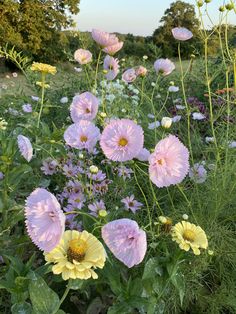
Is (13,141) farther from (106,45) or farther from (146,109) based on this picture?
(146,109)

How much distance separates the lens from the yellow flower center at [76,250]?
3.22 feet

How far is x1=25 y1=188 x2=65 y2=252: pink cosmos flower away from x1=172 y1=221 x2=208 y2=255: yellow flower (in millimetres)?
315

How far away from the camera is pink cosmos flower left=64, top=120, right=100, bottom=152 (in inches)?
56.1

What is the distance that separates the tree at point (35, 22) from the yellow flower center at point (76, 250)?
15.4 metres

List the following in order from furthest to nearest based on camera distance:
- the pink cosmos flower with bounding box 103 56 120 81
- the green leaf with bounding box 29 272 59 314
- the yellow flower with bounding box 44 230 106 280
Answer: the pink cosmos flower with bounding box 103 56 120 81
the green leaf with bounding box 29 272 59 314
the yellow flower with bounding box 44 230 106 280

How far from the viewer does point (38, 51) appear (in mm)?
17422

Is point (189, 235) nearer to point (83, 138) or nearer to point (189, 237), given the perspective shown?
point (189, 237)

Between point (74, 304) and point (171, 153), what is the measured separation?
62cm

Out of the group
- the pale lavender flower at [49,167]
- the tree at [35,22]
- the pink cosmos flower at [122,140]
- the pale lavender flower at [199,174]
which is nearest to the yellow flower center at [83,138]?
the pink cosmos flower at [122,140]

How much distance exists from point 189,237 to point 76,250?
1.02ft

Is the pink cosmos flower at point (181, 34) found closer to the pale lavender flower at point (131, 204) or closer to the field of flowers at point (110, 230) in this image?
the field of flowers at point (110, 230)

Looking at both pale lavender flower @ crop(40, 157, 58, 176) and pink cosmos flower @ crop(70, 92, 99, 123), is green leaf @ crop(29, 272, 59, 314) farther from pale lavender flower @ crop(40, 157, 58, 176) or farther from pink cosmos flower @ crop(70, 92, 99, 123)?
pale lavender flower @ crop(40, 157, 58, 176)

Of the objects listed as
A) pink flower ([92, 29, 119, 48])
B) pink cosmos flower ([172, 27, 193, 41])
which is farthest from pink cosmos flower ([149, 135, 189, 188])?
pink cosmos flower ([172, 27, 193, 41])

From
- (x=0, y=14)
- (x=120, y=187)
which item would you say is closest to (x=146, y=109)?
(x=120, y=187)
